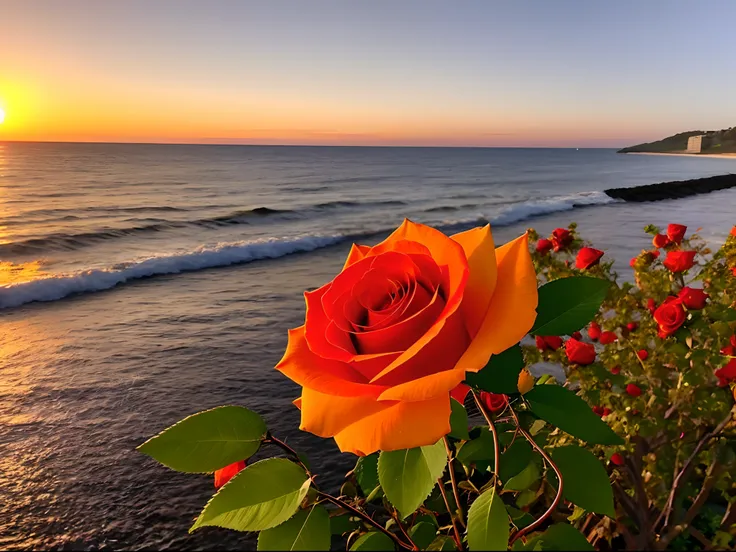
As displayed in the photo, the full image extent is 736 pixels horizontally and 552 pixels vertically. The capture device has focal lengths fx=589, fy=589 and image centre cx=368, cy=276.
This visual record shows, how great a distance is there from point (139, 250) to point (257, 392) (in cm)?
1242

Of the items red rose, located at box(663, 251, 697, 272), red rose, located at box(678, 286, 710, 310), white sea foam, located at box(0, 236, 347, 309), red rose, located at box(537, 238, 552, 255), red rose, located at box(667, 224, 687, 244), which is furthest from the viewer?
white sea foam, located at box(0, 236, 347, 309)

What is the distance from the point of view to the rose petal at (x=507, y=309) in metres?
0.48

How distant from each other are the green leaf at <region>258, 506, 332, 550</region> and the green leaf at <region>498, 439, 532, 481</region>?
0.45 metres

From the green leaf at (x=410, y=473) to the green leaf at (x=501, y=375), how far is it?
72 mm

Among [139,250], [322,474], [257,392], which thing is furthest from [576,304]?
[139,250]

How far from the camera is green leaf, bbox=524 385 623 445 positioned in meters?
0.59

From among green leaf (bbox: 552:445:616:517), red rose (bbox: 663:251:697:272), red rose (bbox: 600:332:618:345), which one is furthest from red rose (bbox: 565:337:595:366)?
green leaf (bbox: 552:445:616:517)

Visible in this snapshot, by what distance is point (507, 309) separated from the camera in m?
0.52

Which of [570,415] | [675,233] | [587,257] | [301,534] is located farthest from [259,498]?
[675,233]

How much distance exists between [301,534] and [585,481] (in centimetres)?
32

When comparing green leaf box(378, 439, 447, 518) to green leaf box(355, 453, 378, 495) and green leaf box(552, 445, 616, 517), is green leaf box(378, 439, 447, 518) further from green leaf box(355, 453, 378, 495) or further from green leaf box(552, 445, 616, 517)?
green leaf box(355, 453, 378, 495)

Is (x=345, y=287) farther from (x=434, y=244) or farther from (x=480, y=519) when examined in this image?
(x=480, y=519)

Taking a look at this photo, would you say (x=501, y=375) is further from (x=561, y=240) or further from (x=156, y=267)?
(x=156, y=267)

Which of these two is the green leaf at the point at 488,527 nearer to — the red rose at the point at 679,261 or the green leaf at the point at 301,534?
the green leaf at the point at 301,534
